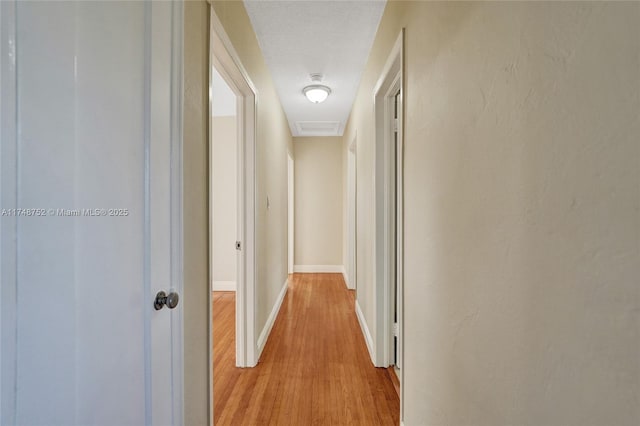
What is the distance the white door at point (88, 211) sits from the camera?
→ 570 millimetres

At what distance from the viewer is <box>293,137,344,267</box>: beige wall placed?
5.61 metres

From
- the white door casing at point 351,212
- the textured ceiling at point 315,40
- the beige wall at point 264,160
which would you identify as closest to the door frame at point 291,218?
the white door casing at point 351,212

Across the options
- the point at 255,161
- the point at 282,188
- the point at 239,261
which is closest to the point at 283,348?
the point at 239,261

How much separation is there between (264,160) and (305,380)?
1.84 metres

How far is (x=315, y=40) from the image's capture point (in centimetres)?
239

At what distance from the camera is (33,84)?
23.2 inches

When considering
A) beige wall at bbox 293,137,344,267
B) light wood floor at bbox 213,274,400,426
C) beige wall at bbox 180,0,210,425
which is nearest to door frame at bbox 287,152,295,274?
beige wall at bbox 293,137,344,267

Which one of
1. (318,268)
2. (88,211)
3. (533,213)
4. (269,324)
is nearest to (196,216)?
(88,211)

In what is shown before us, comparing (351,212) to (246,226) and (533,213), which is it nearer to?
(246,226)

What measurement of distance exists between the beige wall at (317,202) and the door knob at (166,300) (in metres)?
4.62

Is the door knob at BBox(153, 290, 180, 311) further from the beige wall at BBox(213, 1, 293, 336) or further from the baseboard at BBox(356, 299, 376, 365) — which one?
the baseboard at BBox(356, 299, 376, 365)

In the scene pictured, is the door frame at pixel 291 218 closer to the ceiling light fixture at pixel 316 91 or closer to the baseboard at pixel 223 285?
the baseboard at pixel 223 285

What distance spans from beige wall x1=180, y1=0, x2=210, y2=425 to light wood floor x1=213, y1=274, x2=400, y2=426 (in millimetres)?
567

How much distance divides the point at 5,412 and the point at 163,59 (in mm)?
929
